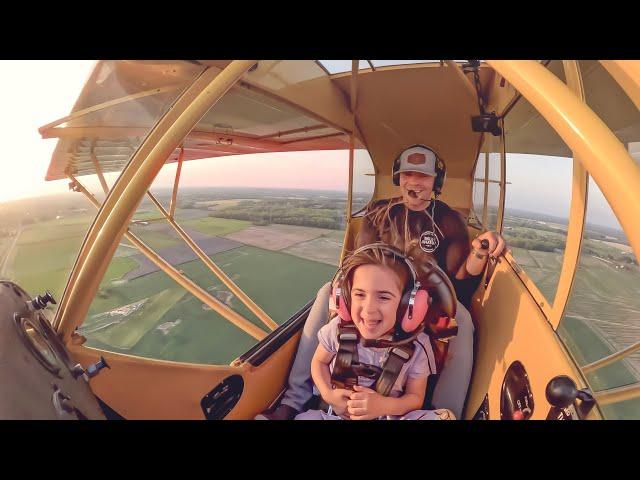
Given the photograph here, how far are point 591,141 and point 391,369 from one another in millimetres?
514

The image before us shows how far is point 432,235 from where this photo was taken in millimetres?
886

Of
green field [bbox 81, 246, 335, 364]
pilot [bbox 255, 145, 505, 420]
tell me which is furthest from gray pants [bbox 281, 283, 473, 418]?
green field [bbox 81, 246, 335, 364]

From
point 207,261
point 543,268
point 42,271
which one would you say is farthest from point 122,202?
point 42,271

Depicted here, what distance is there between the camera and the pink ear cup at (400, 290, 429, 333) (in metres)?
0.60

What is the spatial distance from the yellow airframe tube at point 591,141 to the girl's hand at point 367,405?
505 millimetres

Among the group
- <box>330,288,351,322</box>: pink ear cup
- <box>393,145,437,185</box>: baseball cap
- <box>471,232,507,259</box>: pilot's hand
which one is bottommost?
<box>330,288,351,322</box>: pink ear cup

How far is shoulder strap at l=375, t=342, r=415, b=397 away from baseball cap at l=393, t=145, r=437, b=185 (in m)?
0.53

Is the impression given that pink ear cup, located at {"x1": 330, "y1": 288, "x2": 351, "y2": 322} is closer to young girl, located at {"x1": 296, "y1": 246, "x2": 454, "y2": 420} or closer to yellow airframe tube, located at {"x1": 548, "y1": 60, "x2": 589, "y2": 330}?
young girl, located at {"x1": 296, "y1": 246, "x2": 454, "y2": 420}

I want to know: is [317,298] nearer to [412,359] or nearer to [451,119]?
[412,359]

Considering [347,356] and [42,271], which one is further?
[42,271]

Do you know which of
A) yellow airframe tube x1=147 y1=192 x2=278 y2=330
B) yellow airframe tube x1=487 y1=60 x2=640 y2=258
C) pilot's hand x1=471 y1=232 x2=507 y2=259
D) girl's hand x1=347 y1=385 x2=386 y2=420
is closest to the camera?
yellow airframe tube x1=487 y1=60 x2=640 y2=258

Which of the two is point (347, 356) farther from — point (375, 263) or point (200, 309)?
point (200, 309)

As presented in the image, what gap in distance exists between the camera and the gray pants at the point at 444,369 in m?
0.67

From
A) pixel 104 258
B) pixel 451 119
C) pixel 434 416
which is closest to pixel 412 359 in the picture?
pixel 434 416
